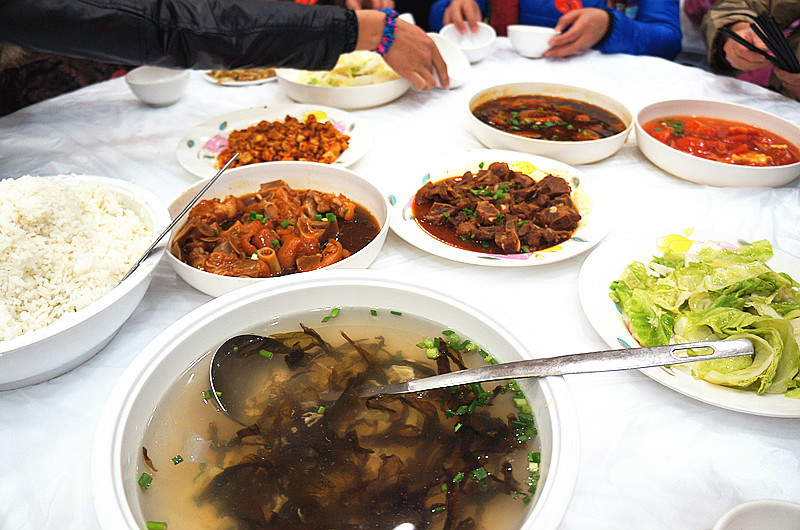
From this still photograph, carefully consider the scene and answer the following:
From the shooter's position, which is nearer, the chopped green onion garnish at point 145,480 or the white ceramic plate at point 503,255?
the chopped green onion garnish at point 145,480

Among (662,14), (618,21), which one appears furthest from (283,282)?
(662,14)

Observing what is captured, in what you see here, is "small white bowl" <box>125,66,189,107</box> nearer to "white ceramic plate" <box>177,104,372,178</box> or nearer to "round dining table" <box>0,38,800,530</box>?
"round dining table" <box>0,38,800,530</box>

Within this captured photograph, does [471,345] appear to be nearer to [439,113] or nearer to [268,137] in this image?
[268,137]

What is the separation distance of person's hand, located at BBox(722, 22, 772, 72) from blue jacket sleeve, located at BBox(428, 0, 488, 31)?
1.62 m

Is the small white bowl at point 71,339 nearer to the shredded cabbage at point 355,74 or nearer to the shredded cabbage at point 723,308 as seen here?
the shredded cabbage at point 723,308

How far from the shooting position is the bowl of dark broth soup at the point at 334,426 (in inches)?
32.9

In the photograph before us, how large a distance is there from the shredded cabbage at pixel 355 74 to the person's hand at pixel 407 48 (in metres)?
0.15

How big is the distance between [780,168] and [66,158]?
2637mm

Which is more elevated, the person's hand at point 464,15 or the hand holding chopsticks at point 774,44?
the hand holding chopsticks at point 774,44

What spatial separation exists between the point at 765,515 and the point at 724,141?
166 cm

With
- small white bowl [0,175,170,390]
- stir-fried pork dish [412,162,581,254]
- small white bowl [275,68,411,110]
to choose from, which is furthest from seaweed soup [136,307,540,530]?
small white bowl [275,68,411,110]

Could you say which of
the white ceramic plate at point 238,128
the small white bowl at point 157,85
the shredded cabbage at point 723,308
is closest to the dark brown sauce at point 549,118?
the white ceramic plate at point 238,128

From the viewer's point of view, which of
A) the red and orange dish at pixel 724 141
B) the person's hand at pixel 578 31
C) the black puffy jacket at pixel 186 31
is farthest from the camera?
the person's hand at pixel 578 31

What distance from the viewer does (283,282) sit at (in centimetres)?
114
